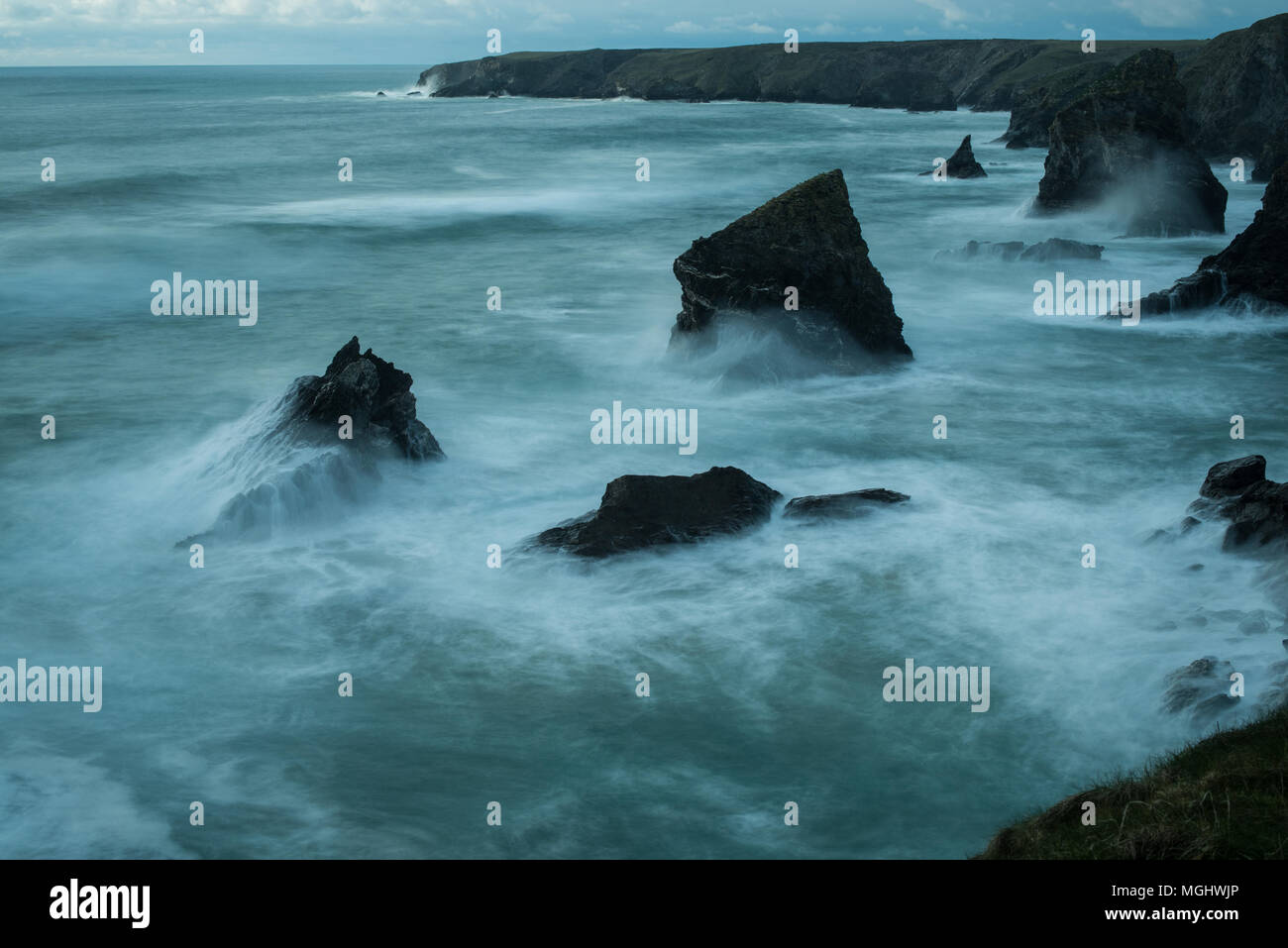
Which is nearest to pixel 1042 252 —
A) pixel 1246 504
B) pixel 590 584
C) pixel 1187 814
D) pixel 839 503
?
pixel 1246 504

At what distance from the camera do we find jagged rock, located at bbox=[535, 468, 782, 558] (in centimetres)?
1565

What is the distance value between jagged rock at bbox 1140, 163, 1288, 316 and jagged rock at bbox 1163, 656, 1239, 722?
1849 cm

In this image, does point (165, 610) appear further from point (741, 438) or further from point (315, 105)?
point (315, 105)

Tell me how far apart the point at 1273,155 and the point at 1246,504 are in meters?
38.4

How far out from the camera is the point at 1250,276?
1148 inches

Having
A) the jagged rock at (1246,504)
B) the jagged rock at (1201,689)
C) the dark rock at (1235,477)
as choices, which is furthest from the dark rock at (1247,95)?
the jagged rock at (1201,689)

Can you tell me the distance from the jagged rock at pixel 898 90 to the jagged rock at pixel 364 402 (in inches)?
4437

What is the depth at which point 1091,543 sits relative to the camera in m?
16.3

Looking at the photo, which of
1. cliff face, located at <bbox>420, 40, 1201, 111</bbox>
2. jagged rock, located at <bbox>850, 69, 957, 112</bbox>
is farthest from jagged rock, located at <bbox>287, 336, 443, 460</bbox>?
jagged rock, located at <bbox>850, 69, 957, 112</bbox>

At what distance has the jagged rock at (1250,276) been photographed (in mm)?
28391

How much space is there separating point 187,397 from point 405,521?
888 centimetres

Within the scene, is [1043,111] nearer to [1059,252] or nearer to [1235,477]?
[1059,252]

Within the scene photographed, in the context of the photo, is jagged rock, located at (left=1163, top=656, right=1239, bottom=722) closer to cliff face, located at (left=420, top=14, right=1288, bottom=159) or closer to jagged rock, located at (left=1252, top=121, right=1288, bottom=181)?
jagged rock, located at (left=1252, top=121, right=1288, bottom=181)
